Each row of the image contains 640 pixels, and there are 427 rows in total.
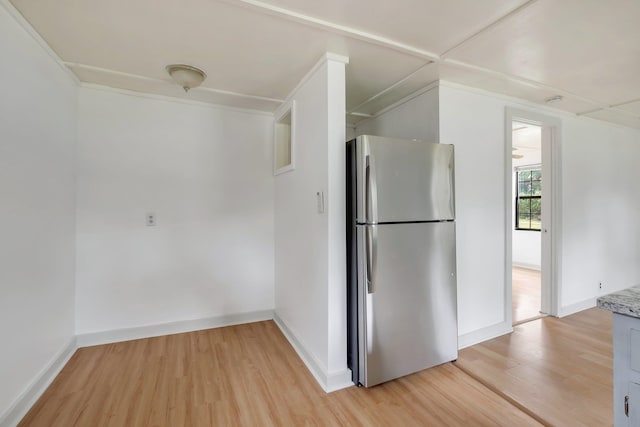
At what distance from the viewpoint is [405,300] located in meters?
2.08

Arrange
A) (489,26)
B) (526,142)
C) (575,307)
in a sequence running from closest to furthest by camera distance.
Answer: (489,26)
(575,307)
(526,142)

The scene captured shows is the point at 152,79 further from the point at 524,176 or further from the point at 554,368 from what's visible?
the point at 524,176

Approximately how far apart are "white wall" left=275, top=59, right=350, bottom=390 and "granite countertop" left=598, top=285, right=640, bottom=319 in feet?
4.53

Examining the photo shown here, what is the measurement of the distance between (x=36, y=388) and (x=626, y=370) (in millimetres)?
2983

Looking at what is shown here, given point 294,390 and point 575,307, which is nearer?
point 294,390

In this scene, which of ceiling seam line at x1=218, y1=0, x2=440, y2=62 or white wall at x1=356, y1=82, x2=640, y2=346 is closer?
ceiling seam line at x1=218, y1=0, x2=440, y2=62

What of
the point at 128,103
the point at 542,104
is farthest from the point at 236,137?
the point at 542,104

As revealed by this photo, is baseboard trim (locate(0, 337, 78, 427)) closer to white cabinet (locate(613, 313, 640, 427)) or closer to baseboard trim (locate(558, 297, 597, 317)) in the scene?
white cabinet (locate(613, 313, 640, 427))

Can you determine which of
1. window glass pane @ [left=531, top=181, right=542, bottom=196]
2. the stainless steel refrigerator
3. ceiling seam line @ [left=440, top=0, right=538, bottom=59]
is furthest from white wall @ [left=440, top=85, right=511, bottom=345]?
window glass pane @ [left=531, top=181, right=542, bottom=196]

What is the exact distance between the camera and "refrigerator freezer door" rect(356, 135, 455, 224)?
1.95 m

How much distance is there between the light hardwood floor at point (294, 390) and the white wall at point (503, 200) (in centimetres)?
51

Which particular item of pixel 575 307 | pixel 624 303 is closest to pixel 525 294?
pixel 575 307

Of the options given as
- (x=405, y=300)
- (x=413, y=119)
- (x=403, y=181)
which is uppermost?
(x=413, y=119)

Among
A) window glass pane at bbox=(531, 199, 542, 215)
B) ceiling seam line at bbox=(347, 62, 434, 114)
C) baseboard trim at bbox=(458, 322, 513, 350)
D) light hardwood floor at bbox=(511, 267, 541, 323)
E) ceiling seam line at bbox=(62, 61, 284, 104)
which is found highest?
ceiling seam line at bbox=(62, 61, 284, 104)
